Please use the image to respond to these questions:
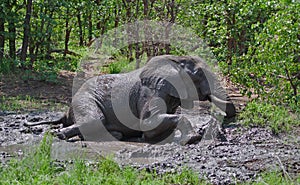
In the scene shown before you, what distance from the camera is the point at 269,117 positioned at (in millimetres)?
7504

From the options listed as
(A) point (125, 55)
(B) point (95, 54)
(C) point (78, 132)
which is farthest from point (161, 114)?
(B) point (95, 54)

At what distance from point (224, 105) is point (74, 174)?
11.0 ft

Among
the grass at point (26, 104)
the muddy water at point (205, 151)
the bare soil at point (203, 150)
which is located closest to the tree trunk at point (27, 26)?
the grass at point (26, 104)

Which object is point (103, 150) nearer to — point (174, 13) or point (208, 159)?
point (208, 159)

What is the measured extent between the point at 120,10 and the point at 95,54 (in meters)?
2.53

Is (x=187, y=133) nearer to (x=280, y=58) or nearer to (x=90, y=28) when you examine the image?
(x=280, y=58)

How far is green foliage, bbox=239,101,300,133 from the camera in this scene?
23.4 ft

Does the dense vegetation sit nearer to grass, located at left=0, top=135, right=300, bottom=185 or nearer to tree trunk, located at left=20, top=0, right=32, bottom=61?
tree trunk, located at left=20, top=0, right=32, bottom=61

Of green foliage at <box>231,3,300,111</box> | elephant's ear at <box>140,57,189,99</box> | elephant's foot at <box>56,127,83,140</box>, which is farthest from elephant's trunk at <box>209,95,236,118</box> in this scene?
elephant's foot at <box>56,127,83,140</box>

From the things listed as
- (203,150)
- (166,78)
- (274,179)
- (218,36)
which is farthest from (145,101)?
(218,36)

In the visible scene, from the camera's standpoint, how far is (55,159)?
5234mm

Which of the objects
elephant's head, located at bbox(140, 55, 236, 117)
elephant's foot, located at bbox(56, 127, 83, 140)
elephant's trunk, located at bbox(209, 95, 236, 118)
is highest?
elephant's head, located at bbox(140, 55, 236, 117)

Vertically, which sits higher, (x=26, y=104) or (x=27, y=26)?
(x=27, y=26)

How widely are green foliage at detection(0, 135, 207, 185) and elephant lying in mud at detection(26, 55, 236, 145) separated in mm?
1765
